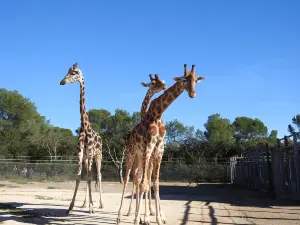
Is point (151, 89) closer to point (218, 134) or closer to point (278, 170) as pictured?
point (278, 170)

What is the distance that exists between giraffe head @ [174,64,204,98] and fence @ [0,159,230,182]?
22679mm

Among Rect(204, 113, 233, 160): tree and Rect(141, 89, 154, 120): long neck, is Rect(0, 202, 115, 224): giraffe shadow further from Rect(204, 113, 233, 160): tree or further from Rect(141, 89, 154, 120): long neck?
Rect(204, 113, 233, 160): tree

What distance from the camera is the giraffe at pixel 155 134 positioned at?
7530 millimetres

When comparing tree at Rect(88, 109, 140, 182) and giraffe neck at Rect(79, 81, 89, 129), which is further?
tree at Rect(88, 109, 140, 182)

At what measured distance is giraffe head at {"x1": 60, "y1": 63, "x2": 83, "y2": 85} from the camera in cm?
1118

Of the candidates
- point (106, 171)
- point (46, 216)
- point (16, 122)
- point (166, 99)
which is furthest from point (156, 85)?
point (16, 122)

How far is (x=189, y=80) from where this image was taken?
7453 millimetres

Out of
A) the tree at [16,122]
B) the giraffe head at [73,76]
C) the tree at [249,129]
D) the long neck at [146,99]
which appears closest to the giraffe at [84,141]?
the giraffe head at [73,76]

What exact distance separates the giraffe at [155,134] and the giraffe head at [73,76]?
3.61 metres

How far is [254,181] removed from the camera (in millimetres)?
20219

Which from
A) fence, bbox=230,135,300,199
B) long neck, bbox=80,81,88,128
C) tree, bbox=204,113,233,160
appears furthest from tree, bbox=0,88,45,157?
long neck, bbox=80,81,88,128

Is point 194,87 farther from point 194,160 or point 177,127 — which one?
point 177,127

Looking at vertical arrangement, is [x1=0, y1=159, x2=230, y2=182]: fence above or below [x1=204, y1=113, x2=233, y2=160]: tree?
below

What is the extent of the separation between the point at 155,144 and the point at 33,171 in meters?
23.6
